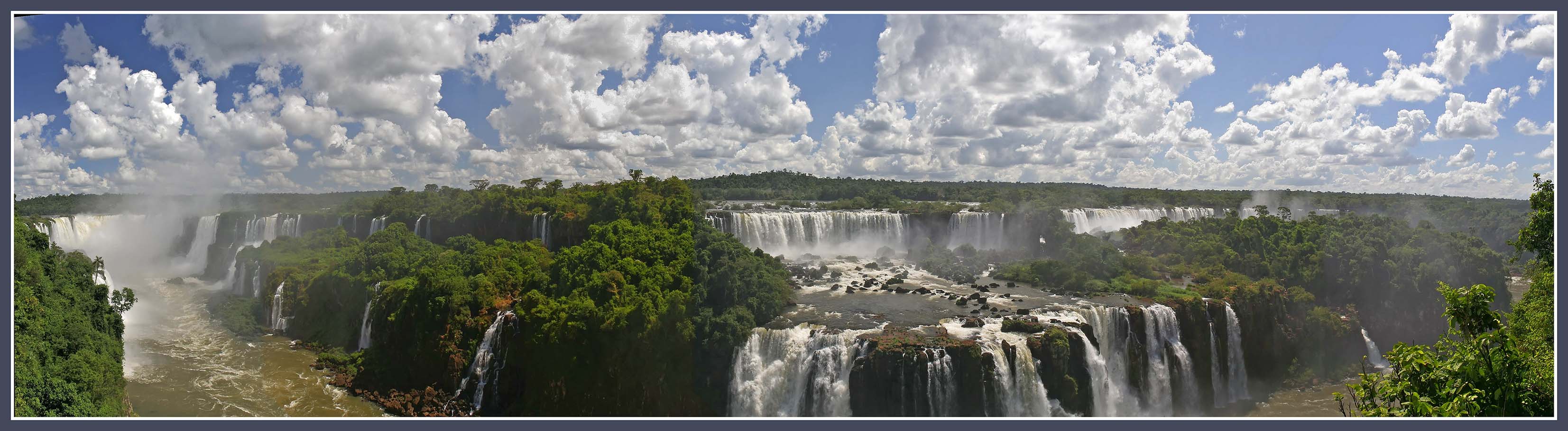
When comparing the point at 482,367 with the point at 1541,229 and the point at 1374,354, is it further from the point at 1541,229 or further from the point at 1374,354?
the point at 1374,354

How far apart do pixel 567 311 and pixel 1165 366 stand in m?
14.6

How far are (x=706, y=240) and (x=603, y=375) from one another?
5.16 meters

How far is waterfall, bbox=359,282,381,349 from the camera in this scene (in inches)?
765

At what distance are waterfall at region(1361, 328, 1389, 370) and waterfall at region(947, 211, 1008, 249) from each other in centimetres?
1309

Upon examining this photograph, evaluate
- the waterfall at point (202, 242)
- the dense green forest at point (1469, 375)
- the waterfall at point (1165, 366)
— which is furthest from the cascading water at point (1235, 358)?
the waterfall at point (202, 242)

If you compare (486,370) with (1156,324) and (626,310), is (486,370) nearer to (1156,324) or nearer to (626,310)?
(626,310)

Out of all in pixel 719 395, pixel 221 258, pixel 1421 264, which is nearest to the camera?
pixel 719 395

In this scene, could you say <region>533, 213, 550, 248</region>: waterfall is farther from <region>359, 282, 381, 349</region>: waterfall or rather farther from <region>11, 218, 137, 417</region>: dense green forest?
<region>11, 218, 137, 417</region>: dense green forest

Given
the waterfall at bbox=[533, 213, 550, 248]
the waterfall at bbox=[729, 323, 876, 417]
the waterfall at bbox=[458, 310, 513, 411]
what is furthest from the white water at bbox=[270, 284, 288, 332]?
the waterfall at bbox=[729, 323, 876, 417]

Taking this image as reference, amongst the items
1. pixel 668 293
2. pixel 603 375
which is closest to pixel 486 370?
pixel 603 375

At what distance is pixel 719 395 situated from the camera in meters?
15.3

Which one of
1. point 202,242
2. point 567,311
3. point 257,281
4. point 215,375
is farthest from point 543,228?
point 202,242

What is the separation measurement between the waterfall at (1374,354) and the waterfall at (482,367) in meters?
25.6

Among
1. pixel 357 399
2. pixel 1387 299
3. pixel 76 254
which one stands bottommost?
pixel 357 399
